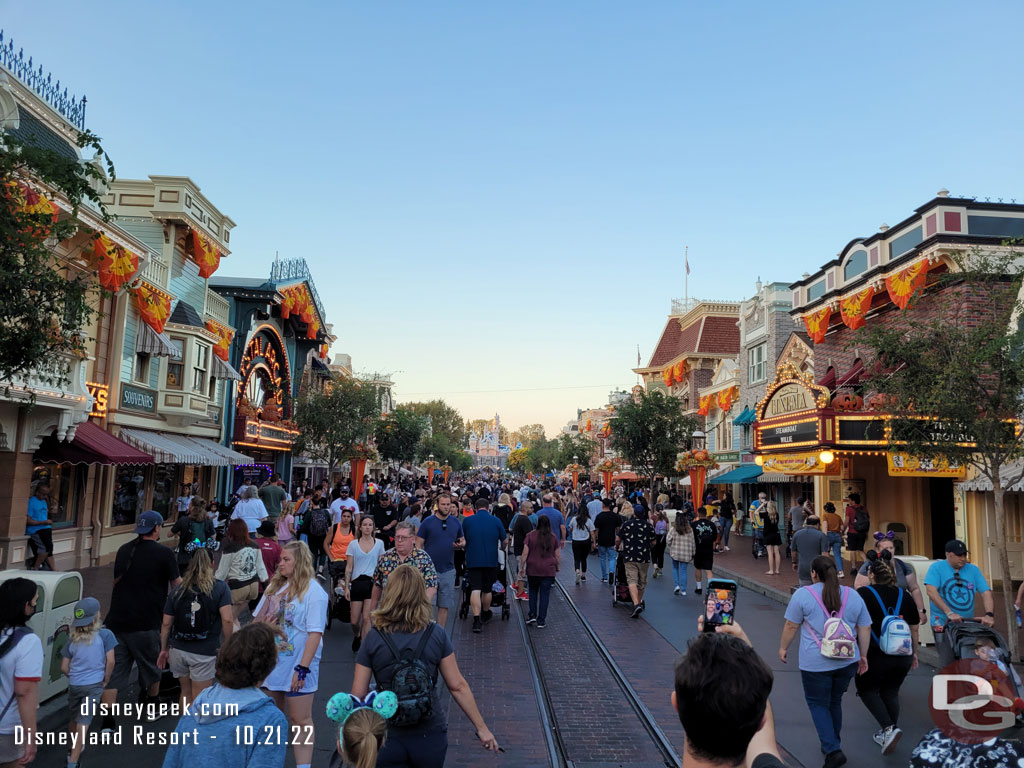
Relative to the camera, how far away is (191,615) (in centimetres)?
519

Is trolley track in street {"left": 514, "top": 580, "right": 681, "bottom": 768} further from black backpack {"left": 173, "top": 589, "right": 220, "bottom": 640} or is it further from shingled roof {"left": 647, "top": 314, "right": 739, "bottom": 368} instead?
shingled roof {"left": 647, "top": 314, "right": 739, "bottom": 368}

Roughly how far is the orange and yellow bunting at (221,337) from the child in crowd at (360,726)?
899 inches

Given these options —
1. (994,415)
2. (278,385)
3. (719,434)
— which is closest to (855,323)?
(994,415)

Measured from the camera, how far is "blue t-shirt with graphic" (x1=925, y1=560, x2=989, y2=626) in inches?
259

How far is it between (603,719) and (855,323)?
14.7 metres

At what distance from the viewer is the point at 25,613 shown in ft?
12.6

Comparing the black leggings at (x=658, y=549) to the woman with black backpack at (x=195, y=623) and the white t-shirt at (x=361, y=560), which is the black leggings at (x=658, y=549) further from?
the woman with black backpack at (x=195, y=623)

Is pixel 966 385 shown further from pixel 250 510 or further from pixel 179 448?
pixel 179 448

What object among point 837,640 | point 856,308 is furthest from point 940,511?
point 837,640

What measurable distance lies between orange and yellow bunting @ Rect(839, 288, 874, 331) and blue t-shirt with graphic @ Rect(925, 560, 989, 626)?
39.1ft

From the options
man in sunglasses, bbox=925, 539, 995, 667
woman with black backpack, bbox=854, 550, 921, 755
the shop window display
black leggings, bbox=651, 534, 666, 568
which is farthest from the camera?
the shop window display

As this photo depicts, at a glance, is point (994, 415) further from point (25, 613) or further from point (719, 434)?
point (719, 434)

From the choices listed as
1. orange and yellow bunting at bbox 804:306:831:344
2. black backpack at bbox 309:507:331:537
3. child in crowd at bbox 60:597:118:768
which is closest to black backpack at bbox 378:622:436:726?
child in crowd at bbox 60:597:118:768

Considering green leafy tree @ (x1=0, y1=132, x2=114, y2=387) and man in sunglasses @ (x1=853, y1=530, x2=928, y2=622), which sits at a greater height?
green leafy tree @ (x1=0, y1=132, x2=114, y2=387)
